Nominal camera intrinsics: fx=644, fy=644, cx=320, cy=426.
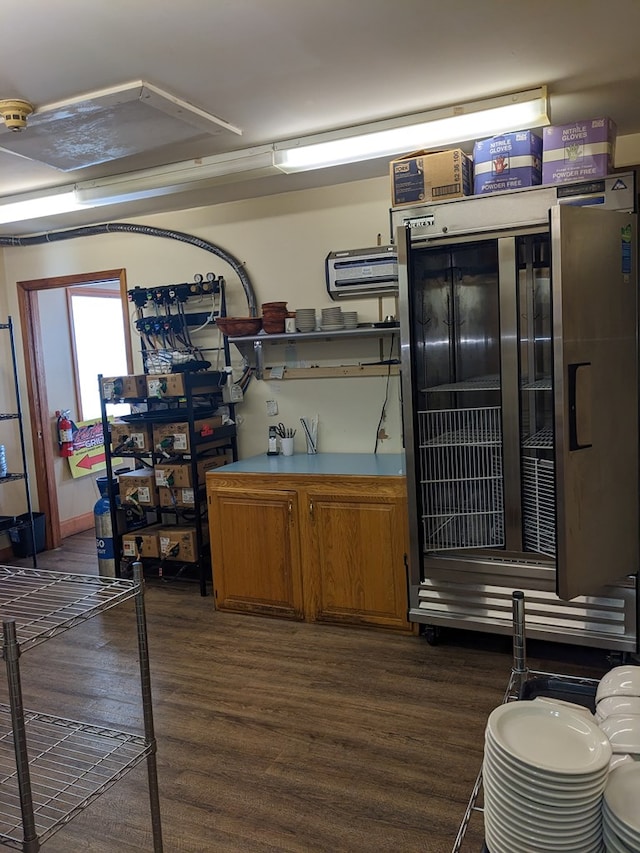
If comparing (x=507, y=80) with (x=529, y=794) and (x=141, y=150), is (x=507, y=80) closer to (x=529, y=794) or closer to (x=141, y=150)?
(x=141, y=150)

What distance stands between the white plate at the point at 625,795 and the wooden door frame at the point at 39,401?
5103mm

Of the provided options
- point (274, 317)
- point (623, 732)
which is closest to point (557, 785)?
point (623, 732)

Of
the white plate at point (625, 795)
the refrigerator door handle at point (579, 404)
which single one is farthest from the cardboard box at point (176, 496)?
the white plate at point (625, 795)

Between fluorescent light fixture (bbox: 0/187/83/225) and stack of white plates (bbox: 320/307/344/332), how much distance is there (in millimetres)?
1670

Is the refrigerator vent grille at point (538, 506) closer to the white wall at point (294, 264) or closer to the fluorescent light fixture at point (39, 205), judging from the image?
the white wall at point (294, 264)

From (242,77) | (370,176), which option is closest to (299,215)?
(370,176)

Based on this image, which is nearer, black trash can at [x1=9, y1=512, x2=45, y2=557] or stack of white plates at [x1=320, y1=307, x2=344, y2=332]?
stack of white plates at [x1=320, y1=307, x2=344, y2=332]

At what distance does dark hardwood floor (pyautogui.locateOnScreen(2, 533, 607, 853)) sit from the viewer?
6.88ft

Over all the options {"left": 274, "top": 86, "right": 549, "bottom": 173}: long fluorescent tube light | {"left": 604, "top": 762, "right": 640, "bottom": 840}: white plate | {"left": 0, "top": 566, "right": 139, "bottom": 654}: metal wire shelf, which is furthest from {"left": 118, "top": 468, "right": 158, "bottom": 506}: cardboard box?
{"left": 604, "top": 762, "right": 640, "bottom": 840}: white plate

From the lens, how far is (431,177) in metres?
3.02

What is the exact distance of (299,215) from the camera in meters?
4.25

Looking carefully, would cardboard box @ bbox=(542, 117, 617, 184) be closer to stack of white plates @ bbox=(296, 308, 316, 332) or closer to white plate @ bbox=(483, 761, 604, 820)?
stack of white plates @ bbox=(296, 308, 316, 332)

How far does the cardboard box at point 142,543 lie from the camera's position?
4324mm

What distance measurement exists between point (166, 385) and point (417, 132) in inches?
85.3
